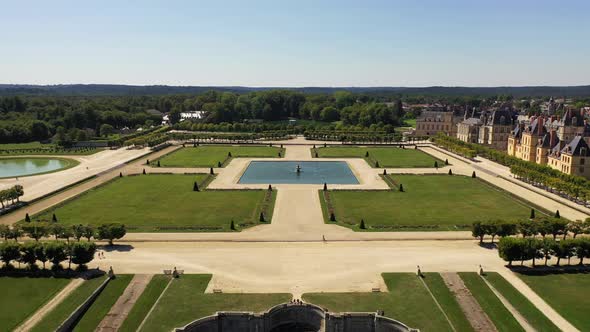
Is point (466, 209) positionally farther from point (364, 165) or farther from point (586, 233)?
point (364, 165)

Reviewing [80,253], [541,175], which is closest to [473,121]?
[541,175]

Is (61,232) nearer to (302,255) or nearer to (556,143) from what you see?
(302,255)

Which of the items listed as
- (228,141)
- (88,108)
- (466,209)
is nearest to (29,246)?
(466,209)

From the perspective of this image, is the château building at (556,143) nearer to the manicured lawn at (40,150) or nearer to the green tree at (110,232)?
the green tree at (110,232)

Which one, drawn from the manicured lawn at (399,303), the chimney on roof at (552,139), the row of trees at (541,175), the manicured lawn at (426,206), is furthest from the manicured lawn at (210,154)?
the manicured lawn at (399,303)

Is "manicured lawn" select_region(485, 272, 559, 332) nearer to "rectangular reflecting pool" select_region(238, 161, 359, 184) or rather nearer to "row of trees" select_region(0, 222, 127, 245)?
"row of trees" select_region(0, 222, 127, 245)

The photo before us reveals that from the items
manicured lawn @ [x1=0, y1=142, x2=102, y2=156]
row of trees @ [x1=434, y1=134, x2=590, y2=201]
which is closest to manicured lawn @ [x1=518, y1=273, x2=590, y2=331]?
row of trees @ [x1=434, y1=134, x2=590, y2=201]
